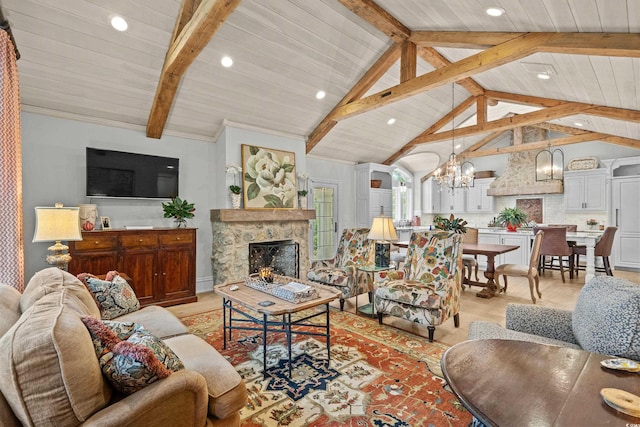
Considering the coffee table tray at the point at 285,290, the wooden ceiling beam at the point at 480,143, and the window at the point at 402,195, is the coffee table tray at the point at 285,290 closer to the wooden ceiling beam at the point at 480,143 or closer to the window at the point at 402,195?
the window at the point at 402,195

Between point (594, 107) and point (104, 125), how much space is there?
7.03 meters

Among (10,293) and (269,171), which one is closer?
(10,293)

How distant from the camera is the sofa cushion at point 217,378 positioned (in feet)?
4.81

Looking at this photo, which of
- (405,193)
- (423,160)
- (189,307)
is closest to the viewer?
(189,307)

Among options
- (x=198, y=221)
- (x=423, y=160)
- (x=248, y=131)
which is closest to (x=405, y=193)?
(x=423, y=160)

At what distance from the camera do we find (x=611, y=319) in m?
1.59

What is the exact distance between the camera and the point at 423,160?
29.7 feet

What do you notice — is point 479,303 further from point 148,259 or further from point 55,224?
point 55,224

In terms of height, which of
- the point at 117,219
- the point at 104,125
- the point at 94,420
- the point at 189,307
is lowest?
the point at 189,307

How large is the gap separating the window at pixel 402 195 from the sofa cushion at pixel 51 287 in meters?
8.18

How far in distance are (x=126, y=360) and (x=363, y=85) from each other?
5.06 meters

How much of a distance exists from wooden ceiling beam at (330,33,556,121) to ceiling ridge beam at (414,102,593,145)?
2.38m

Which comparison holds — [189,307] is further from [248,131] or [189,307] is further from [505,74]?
[505,74]

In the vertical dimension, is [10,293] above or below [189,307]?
above
